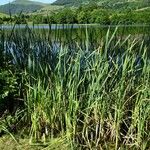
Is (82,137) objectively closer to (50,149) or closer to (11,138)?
(50,149)

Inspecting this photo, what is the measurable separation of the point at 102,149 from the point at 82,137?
373 mm

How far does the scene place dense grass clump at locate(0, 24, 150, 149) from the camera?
668 centimetres

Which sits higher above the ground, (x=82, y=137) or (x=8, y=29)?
(x=8, y=29)

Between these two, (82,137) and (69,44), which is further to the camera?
(69,44)

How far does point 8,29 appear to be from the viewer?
9977 mm

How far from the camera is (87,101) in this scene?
6996 mm

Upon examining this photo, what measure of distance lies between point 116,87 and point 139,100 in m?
0.53

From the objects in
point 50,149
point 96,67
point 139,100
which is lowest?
point 50,149

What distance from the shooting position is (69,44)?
8.05 m

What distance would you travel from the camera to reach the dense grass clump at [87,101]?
6680 millimetres

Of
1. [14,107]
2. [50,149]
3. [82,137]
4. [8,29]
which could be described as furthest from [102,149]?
[8,29]

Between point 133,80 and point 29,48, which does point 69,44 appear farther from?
point 133,80

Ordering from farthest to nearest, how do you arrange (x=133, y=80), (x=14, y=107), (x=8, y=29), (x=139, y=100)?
(x=8, y=29) → (x=14, y=107) → (x=133, y=80) → (x=139, y=100)

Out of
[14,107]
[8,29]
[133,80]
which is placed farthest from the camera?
[8,29]
